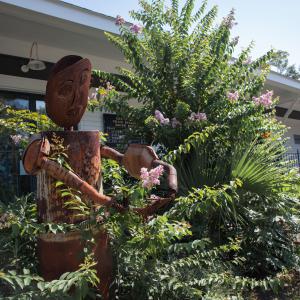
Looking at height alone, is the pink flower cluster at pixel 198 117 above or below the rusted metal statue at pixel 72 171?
above

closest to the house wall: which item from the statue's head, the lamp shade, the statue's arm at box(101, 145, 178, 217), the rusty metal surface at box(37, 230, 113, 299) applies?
the lamp shade

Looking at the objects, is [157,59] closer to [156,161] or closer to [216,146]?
[216,146]

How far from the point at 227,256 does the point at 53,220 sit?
2329mm

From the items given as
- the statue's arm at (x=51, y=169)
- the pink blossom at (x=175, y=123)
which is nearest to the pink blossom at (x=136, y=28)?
the pink blossom at (x=175, y=123)

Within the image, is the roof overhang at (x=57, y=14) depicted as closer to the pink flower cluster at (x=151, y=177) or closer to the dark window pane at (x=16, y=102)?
the dark window pane at (x=16, y=102)

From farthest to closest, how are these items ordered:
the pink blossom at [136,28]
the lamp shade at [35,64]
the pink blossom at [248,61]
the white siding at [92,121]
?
1. the white siding at [92,121]
2. the lamp shade at [35,64]
3. the pink blossom at [248,61]
4. the pink blossom at [136,28]

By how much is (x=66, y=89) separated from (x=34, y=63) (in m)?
4.46

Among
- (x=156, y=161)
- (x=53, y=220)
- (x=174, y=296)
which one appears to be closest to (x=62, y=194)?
(x=53, y=220)

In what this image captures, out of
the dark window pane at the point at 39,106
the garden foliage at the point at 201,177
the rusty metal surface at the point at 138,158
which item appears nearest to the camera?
the rusty metal surface at the point at 138,158

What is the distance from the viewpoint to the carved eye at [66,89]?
2.18 m

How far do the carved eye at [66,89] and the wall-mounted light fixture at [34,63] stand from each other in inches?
175

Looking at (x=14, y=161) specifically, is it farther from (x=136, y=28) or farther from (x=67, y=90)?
(x=67, y=90)

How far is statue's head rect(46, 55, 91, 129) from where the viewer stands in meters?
2.18

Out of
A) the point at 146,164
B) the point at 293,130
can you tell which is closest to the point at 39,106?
the point at 146,164
